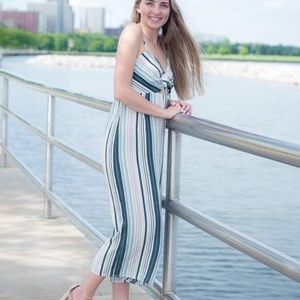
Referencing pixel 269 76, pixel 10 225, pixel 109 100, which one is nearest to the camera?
pixel 109 100

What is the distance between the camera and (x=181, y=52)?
2979 millimetres

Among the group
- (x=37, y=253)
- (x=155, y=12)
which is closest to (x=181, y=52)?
(x=155, y=12)

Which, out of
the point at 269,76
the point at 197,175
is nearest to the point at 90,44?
the point at 269,76

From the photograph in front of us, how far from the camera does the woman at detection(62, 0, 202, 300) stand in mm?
2883

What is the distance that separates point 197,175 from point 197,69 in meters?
3.26

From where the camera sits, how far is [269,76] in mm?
71562

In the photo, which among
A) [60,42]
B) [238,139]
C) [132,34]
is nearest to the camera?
[238,139]

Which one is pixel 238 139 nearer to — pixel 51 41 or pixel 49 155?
pixel 49 155

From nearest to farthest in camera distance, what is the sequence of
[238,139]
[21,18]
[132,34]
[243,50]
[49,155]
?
1. [238,139]
2. [132,34]
3. [49,155]
4. [243,50]
5. [21,18]

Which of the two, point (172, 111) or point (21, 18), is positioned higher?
point (172, 111)

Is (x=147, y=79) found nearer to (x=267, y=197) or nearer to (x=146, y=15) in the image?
(x=146, y=15)

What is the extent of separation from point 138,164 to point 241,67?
7375 centimetres

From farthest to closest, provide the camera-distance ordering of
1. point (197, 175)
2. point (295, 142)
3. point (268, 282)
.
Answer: point (197, 175) < point (268, 282) < point (295, 142)

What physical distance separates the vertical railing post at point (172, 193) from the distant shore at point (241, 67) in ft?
180
